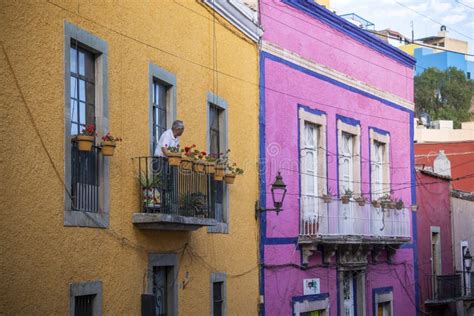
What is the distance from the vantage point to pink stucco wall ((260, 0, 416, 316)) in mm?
17031

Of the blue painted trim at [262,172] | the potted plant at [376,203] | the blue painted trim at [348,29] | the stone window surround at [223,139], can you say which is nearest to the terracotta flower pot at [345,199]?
the potted plant at [376,203]

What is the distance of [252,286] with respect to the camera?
52.0ft

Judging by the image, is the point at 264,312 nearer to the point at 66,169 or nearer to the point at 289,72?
the point at 289,72

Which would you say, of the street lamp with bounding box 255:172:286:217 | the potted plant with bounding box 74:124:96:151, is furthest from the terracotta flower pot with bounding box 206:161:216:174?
the potted plant with bounding box 74:124:96:151

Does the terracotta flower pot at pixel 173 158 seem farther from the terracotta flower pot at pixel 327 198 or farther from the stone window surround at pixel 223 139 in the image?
the terracotta flower pot at pixel 327 198

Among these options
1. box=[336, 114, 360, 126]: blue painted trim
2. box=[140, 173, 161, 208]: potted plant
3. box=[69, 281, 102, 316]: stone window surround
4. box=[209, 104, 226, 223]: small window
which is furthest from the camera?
box=[336, 114, 360, 126]: blue painted trim

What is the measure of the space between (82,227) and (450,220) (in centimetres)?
1848

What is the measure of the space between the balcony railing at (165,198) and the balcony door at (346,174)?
6.98 metres

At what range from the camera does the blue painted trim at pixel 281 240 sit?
1666cm

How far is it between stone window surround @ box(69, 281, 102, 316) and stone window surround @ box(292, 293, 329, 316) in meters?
7.22

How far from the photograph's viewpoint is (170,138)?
40.4 feet

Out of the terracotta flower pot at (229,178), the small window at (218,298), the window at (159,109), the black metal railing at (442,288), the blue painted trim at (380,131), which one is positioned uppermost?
the blue painted trim at (380,131)

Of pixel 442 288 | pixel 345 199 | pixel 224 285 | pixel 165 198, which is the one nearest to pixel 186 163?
pixel 165 198

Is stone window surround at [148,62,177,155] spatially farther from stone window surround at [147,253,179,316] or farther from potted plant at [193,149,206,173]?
stone window surround at [147,253,179,316]
